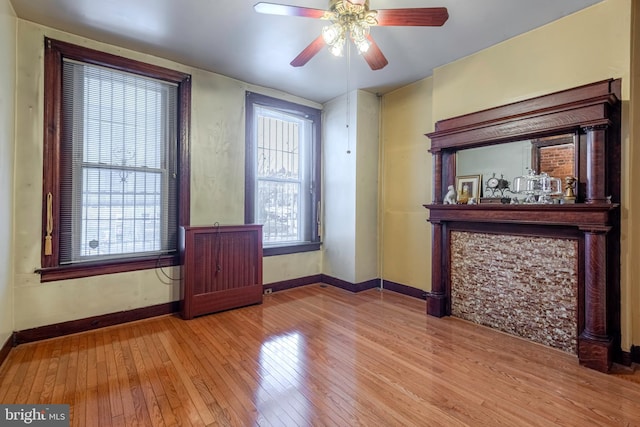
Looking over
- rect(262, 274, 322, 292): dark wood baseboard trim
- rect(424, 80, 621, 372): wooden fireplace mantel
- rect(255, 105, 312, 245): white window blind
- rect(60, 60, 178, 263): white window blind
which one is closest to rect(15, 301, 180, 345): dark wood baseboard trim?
Result: rect(60, 60, 178, 263): white window blind

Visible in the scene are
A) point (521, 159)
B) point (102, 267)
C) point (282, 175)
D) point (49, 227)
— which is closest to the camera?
point (49, 227)

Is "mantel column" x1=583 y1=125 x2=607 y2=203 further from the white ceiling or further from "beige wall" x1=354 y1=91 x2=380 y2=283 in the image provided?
"beige wall" x1=354 y1=91 x2=380 y2=283

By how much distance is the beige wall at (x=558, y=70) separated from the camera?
7.32ft

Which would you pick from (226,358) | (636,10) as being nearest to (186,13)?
(226,358)

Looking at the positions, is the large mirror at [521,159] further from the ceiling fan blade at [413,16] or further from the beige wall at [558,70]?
the ceiling fan blade at [413,16]

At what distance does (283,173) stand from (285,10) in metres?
2.52

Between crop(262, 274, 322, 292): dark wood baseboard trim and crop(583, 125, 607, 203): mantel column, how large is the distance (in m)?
3.28

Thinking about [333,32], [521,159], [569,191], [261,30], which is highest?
[261,30]

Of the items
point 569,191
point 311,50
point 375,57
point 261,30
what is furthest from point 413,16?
point 569,191

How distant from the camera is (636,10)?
224 cm

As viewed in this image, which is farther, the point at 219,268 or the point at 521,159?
the point at 219,268

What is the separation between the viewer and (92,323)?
9.35 ft

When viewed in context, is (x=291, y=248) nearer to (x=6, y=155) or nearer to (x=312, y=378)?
(x=312, y=378)

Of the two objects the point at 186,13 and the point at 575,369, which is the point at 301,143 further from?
the point at 575,369
